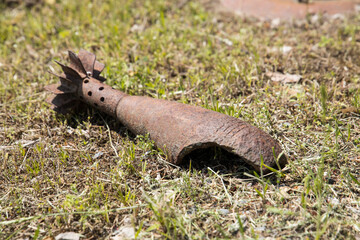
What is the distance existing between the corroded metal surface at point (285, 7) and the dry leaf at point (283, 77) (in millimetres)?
1134

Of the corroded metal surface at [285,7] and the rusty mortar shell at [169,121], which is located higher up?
the corroded metal surface at [285,7]

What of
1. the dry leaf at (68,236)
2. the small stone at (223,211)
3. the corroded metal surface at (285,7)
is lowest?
the dry leaf at (68,236)

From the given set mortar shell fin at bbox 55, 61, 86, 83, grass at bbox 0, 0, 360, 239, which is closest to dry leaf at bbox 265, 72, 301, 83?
grass at bbox 0, 0, 360, 239

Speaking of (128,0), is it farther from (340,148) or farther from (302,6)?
(340,148)

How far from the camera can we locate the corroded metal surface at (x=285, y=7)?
12.6 ft

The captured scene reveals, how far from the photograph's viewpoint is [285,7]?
3916 millimetres

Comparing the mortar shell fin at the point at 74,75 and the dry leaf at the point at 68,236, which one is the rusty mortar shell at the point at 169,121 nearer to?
the mortar shell fin at the point at 74,75

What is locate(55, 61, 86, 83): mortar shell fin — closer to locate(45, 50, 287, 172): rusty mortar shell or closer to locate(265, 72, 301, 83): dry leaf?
locate(45, 50, 287, 172): rusty mortar shell

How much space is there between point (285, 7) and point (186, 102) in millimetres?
2047

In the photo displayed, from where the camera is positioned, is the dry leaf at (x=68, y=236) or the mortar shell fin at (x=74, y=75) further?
the mortar shell fin at (x=74, y=75)

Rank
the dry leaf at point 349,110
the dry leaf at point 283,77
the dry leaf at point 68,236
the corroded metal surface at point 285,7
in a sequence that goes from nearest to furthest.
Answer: the dry leaf at point 68,236 < the dry leaf at point 349,110 < the dry leaf at point 283,77 < the corroded metal surface at point 285,7

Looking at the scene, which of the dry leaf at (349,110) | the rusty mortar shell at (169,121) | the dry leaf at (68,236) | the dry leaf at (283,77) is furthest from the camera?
the dry leaf at (283,77)

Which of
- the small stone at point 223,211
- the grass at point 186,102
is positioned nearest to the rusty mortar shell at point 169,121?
the grass at point 186,102

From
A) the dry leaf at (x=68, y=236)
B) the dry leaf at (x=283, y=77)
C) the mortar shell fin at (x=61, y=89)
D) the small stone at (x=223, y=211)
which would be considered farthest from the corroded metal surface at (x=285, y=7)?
the dry leaf at (x=68, y=236)
